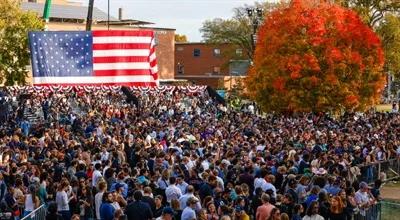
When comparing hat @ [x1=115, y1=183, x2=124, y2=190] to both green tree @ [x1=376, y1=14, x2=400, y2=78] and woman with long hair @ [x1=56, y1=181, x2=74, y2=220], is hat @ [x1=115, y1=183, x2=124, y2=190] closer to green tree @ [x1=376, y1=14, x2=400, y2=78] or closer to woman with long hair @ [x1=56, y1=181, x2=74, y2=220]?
woman with long hair @ [x1=56, y1=181, x2=74, y2=220]

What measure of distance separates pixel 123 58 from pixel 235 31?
5723cm

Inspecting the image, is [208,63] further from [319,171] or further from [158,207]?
[158,207]

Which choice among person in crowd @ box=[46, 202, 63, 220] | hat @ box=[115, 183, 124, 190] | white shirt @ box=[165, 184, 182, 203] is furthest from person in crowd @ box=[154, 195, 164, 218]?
person in crowd @ box=[46, 202, 63, 220]

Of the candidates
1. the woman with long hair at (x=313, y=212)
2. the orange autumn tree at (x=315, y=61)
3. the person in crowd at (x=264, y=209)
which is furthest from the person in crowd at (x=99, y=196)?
the orange autumn tree at (x=315, y=61)

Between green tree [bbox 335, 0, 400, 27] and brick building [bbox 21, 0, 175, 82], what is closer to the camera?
green tree [bbox 335, 0, 400, 27]

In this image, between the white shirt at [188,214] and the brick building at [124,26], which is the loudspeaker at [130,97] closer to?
the white shirt at [188,214]

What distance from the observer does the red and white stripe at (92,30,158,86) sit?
1533 inches

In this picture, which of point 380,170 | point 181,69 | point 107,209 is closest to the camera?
point 107,209

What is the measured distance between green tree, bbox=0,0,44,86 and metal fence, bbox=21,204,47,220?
40977 mm

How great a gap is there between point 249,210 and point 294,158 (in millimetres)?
5519

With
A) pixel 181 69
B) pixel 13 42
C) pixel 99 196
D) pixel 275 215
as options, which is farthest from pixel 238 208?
pixel 181 69

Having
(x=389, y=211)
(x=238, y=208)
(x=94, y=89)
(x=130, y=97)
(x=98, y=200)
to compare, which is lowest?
(x=389, y=211)

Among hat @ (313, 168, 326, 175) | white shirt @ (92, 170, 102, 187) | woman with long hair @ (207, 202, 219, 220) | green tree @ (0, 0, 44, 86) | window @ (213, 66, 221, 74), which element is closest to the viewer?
woman with long hair @ (207, 202, 219, 220)

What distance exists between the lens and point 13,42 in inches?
2240
